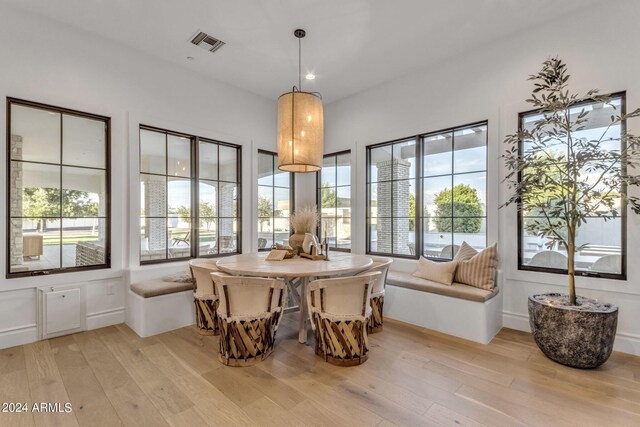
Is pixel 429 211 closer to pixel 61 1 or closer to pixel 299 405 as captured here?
pixel 299 405

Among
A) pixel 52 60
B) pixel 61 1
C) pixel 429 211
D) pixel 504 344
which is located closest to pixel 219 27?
pixel 61 1

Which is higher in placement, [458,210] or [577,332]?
[458,210]

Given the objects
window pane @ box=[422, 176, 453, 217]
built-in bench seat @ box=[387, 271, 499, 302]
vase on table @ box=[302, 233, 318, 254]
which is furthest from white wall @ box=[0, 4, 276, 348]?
window pane @ box=[422, 176, 453, 217]

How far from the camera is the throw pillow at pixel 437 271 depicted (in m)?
3.33

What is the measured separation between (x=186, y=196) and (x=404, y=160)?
3.07 meters

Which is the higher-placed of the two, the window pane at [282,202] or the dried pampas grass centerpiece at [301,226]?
the window pane at [282,202]

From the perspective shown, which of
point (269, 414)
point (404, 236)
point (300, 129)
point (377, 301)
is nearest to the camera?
point (269, 414)

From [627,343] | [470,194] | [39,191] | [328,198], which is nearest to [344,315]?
[470,194]

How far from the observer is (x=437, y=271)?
3445mm

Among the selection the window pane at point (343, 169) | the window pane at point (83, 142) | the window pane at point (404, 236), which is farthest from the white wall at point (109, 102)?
the window pane at point (404, 236)

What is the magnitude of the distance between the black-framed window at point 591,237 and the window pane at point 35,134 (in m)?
4.80

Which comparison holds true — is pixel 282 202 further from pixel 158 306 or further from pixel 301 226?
pixel 158 306

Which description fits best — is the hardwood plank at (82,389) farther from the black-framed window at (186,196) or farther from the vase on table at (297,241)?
the vase on table at (297,241)

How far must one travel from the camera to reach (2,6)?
2801 millimetres
